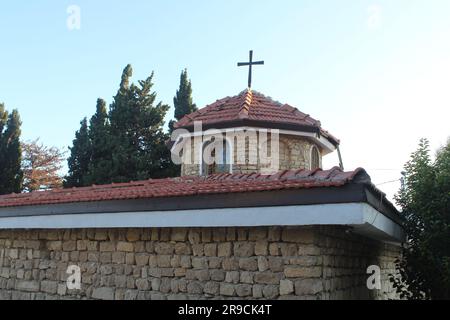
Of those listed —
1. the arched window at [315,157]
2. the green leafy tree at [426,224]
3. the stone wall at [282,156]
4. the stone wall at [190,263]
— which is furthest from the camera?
the arched window at [315,157]

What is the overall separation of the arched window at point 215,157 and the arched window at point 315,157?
87.8 inches

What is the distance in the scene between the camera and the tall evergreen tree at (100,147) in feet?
66.1

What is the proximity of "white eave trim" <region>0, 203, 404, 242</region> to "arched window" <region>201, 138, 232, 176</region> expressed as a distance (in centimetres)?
429

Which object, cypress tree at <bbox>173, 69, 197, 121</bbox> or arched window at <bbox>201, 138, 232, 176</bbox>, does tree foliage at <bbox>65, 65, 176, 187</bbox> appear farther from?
arched window at <bbox>201, 138, 232, 176</bbox>

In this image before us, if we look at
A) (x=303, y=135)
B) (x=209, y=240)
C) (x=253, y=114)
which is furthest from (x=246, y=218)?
(x=303, y=135)

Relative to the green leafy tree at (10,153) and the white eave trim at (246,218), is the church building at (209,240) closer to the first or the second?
the white eave trim at (246,218)

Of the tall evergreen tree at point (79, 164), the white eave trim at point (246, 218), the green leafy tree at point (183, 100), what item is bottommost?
the white eave trim at point (246, 218)

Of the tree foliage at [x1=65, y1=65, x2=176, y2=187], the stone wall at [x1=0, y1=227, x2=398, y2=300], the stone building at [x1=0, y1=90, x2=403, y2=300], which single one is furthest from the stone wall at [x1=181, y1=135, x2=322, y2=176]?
the tree foliage at [x1=65, y1=65, x2=176, y2=187]

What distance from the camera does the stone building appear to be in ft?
14.9

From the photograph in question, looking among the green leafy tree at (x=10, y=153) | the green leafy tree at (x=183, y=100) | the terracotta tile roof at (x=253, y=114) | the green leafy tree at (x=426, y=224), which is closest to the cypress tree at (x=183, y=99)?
the green leafy tree at (x=183, y=100)

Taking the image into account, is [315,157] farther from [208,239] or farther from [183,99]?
[183,99]

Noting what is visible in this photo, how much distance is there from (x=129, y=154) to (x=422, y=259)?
1598 centimetres

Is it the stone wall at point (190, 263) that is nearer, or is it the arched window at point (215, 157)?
the stone wall at point (190, 263)
